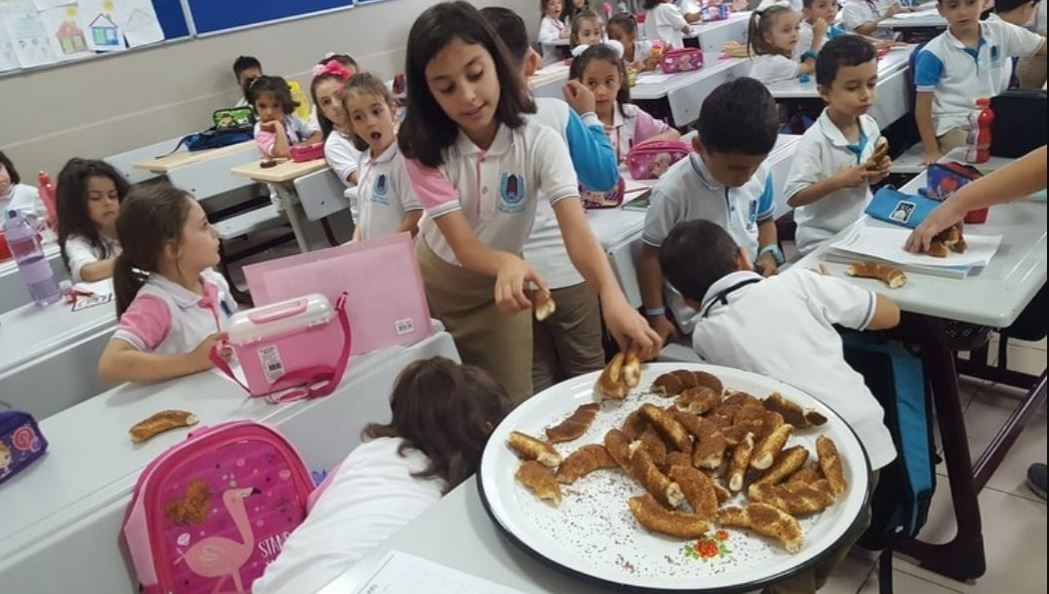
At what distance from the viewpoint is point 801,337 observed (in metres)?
1.35

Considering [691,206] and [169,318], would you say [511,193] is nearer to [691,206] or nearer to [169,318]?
[691,206]

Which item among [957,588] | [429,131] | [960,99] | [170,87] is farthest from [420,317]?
[170,87]

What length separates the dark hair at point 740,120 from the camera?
6.04ft

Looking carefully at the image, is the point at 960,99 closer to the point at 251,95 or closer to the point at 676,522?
the point at 676,522

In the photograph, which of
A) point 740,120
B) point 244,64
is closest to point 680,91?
point 740,120

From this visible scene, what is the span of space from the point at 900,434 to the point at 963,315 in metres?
0.28

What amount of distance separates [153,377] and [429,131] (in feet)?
2.64

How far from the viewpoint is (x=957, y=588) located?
5.65ft

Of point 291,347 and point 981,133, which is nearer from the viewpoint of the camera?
point 291,347

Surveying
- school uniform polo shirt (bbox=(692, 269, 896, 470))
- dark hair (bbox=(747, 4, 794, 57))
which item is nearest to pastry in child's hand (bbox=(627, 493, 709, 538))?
school uniform polo shirt (bbox=(692, 269, 896, 470))

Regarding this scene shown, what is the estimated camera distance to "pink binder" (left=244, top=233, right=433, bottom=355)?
4.77ft

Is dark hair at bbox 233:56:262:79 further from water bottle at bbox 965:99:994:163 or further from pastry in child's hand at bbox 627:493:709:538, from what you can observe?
pastry in child's hand at bbox 627:493:709:538

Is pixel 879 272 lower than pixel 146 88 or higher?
lower

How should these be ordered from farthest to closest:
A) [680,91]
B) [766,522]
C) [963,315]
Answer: [680,91], [963,315], [766,522]
